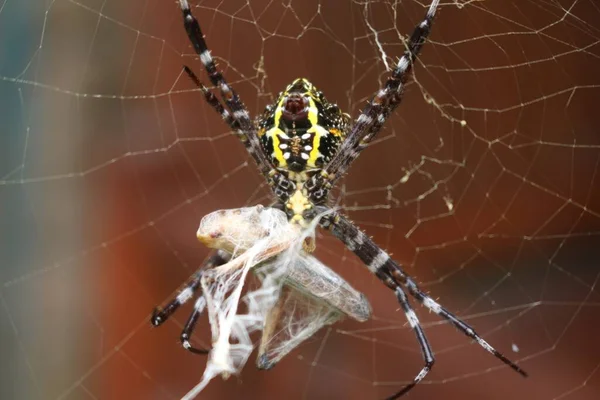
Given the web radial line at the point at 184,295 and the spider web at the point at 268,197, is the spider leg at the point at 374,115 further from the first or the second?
the spider web at the point at 268,197

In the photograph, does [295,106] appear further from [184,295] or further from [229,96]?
[184,295]

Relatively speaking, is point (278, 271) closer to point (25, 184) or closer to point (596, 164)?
point (596, 164)

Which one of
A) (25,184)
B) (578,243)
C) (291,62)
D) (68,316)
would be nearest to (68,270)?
(68,316)

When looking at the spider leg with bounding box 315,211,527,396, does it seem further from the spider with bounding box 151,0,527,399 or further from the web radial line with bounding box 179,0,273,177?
the web radial line with bounding box 179,0,273,177

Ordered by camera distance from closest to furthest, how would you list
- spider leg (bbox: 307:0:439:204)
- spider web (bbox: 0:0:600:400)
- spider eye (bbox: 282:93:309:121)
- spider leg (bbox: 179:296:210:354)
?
spider leg (bbox: 307:0:439:204)
spider eye (bbox: 282:93:309:121)
spider leg (bbox: 179:296:210:354)
spider web (bbox: 0:0:600:400)

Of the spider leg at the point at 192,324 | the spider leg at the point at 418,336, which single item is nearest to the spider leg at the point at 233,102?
the spider leg at the point at 192,324

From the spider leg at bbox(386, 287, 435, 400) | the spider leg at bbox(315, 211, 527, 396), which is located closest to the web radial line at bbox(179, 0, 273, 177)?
the spider leg at bbox(315, 211, 527, 396)

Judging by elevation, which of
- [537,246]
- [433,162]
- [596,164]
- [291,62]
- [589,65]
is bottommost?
[537,246]
